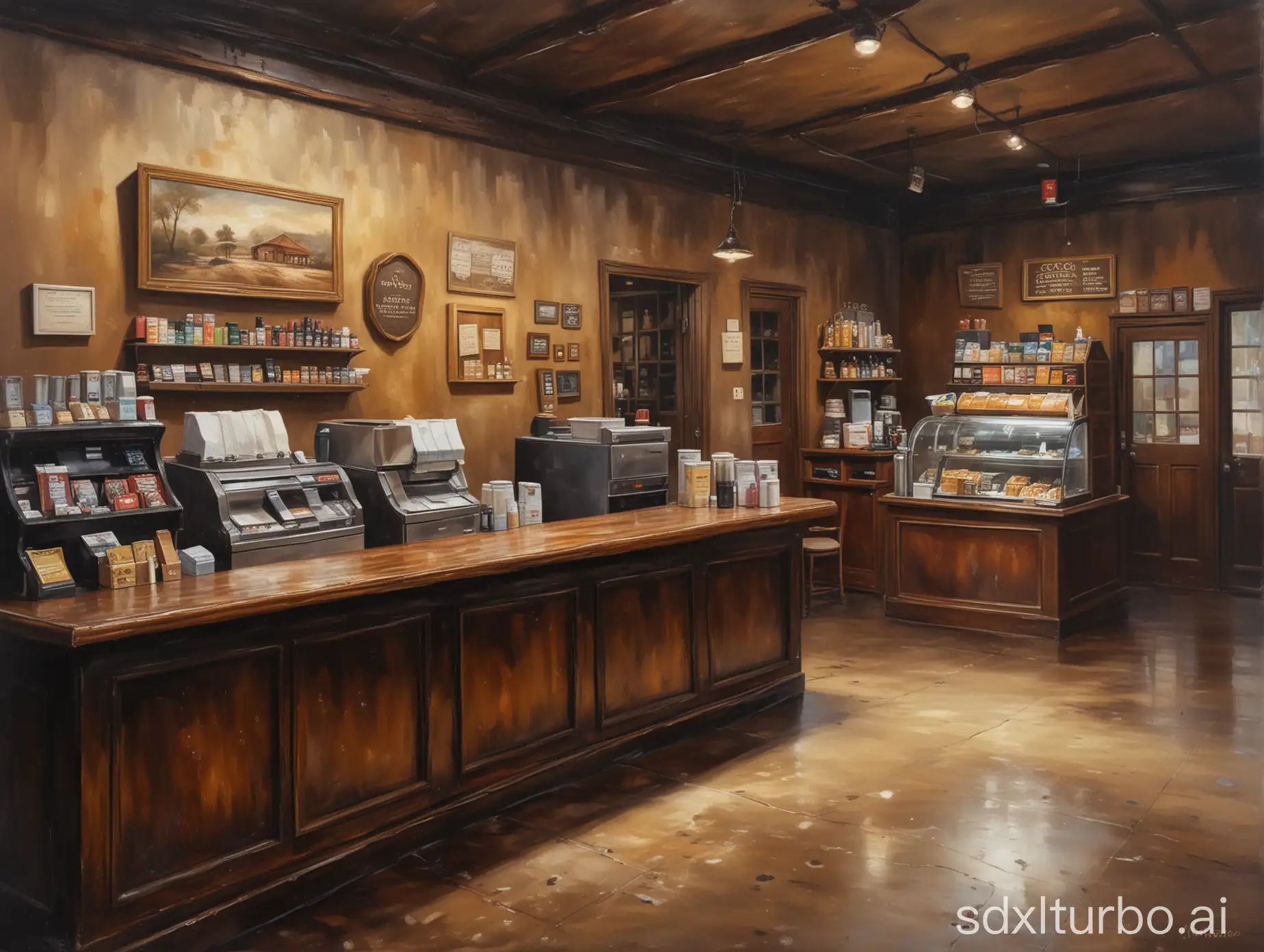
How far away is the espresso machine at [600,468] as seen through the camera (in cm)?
566

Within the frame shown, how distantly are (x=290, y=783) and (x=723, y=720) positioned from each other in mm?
2419

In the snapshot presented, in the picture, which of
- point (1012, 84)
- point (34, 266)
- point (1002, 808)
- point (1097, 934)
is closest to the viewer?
point (1097, 934)

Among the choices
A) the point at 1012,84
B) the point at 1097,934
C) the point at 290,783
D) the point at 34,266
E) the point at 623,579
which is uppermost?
the point at 1012,84

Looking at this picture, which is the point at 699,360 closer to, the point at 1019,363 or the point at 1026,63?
the point at 1019,363

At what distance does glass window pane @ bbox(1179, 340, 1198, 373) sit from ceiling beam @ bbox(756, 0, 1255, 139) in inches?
137

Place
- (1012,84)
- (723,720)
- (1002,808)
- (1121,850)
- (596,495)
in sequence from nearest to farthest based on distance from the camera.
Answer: (1121,850)
(1002,808)
(723,720)
(596,495)
(1012,84)

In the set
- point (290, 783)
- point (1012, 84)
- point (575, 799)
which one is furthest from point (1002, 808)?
point (1012, 84)

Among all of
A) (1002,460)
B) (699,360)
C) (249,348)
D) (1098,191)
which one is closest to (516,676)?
(249,348)

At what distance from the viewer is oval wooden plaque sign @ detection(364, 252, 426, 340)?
18.3 ft

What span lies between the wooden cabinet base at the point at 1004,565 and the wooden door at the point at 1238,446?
153 centimetres

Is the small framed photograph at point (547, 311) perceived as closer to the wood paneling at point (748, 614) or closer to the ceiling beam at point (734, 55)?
the ceiling beam at point (734, 55)

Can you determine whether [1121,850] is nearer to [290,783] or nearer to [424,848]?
[424,848]

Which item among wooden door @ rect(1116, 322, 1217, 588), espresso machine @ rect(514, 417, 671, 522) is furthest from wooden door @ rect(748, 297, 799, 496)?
wooden door @ rect(1116, 322, 1217, 588)

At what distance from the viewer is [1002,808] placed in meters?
3.94
